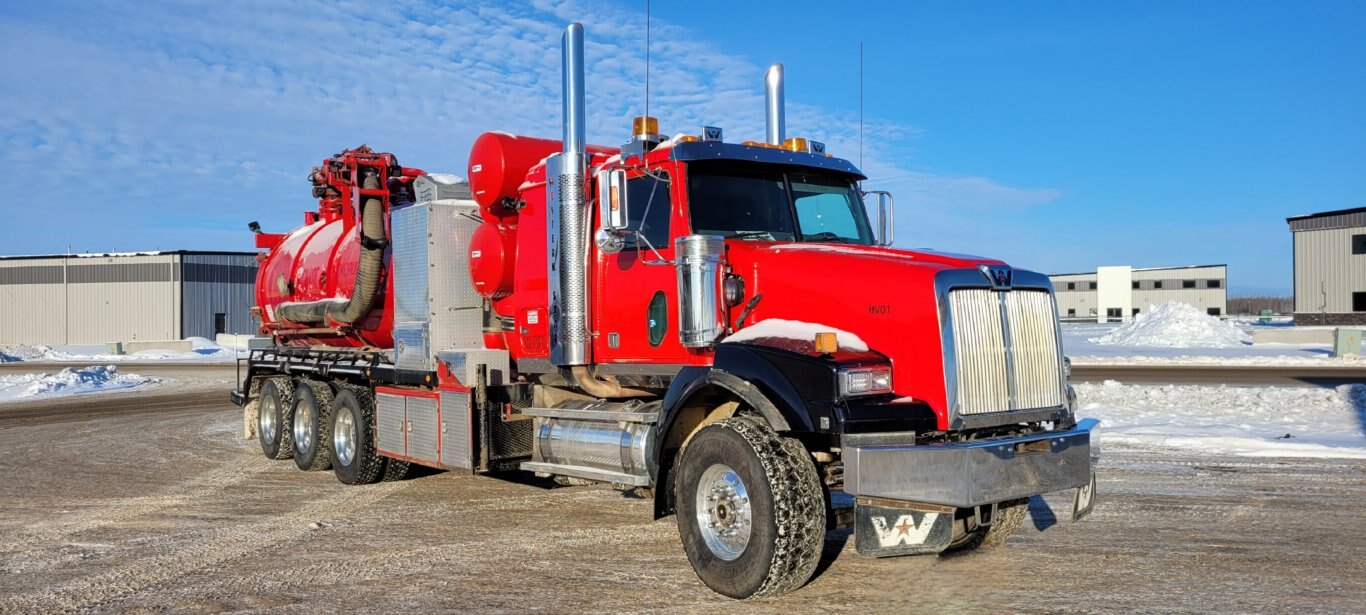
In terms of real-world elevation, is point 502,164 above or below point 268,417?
above

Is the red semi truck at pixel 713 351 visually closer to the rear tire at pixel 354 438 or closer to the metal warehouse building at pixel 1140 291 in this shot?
the rear tire at pixel 354 438

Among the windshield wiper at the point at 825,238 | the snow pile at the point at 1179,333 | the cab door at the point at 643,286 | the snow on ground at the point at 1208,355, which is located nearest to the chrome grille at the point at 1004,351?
the windshield wiper at the point at 825,238

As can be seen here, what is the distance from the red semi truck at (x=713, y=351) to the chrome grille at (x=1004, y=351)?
14 mm

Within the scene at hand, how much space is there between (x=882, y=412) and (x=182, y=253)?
6282 centimetres

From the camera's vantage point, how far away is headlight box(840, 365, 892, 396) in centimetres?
554

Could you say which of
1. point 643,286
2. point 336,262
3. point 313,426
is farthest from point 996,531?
point 336,262

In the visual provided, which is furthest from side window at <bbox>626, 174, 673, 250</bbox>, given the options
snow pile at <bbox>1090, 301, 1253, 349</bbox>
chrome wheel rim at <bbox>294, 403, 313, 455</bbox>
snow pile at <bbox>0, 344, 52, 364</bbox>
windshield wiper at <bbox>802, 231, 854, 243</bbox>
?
snow pile at <bbox>0, 344, 52, 364</bbox>

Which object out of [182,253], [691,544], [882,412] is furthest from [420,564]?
[182,253]

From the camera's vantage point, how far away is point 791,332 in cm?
612

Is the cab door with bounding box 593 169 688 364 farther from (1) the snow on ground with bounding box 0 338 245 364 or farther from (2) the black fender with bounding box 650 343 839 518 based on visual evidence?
(1) the snow on ground with bounding box 0 338 245 364

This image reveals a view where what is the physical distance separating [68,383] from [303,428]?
64.9ft

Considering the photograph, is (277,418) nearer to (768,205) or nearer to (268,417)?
(268,417)

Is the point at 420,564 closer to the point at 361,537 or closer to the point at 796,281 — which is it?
the point at 361,537

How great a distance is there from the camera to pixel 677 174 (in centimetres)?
717
